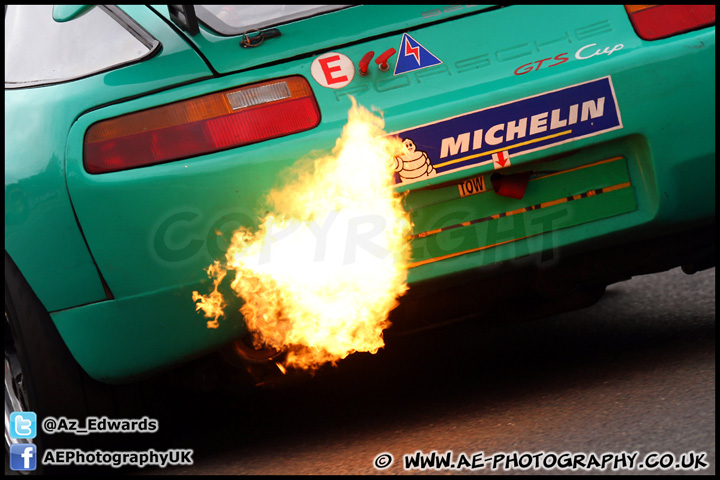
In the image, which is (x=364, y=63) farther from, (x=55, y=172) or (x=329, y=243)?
(x=55, y=172)

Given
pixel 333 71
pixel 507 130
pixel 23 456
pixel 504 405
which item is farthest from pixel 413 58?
pixel 23 456

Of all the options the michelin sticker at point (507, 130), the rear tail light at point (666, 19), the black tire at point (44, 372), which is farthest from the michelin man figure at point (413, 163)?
the black tire at point (44, 372)

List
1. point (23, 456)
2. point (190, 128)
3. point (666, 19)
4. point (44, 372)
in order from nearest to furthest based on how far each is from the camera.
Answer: point (190, 128) < point (666, 19) < point (44, 372) < point (23, 456)

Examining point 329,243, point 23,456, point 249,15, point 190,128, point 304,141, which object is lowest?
point 23,456

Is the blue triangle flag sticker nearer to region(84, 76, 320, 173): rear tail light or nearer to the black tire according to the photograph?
region(84, 76, 320, 173): rear tail light

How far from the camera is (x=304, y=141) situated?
273 cm

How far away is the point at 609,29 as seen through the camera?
282 cm

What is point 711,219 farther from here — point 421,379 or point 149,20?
point 149,20

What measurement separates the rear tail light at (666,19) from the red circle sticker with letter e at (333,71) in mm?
869

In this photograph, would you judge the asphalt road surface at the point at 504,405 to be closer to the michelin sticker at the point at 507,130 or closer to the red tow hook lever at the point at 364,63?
the michelin sticker at the point at 507,130

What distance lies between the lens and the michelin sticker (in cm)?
273

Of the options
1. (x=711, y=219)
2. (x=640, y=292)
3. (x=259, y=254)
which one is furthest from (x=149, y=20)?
(x=640, y=292)

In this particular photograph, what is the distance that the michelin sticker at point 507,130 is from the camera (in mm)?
2727

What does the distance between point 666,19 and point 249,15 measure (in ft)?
4.21
